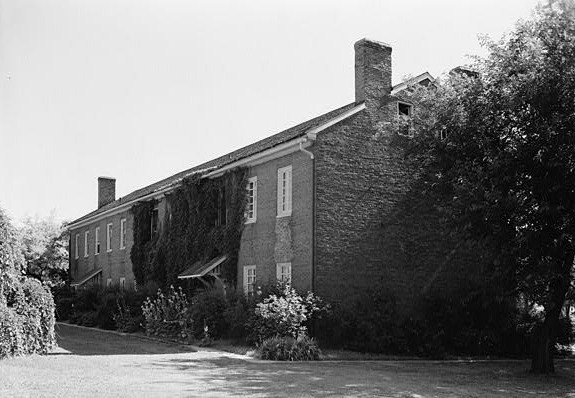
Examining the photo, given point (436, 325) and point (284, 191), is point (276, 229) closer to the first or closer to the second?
point (284, 191)

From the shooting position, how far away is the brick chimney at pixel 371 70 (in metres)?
24.1

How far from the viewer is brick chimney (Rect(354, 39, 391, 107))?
24.1 metres

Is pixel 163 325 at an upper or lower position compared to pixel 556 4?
lower

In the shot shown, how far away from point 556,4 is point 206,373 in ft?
39.3

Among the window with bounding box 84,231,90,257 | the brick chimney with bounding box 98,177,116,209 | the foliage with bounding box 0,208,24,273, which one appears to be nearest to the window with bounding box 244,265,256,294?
the foliage with bounding box 0,208,24,273

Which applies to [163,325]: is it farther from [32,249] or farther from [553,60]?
[32,249]

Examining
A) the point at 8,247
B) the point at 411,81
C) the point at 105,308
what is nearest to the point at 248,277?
the point at 105,308

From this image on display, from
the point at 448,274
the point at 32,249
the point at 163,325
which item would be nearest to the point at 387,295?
the point at 448,274

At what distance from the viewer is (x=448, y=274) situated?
25.3 meters

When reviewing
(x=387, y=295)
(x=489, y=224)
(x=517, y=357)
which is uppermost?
(x=489, y=224)

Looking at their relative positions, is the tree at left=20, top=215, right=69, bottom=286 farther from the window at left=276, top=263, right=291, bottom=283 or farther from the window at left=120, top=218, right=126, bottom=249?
the window at left=276, top=263, right=291, bottom=283

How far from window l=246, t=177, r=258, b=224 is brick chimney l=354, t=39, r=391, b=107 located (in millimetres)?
4941

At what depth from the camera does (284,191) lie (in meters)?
24.5

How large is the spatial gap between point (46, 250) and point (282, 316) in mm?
35454
